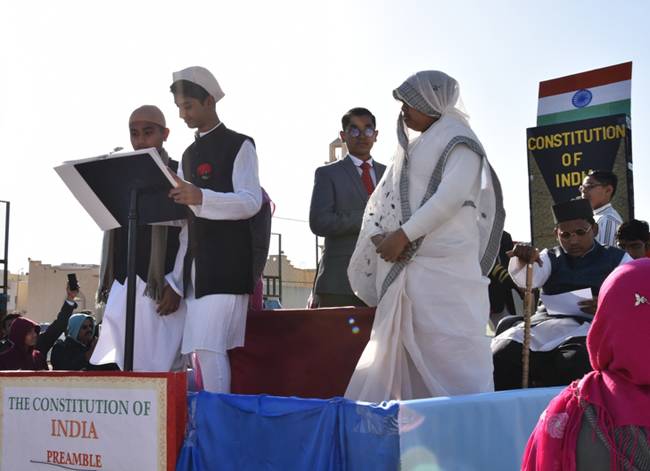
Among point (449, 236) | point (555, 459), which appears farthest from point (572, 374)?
point (555, 459)

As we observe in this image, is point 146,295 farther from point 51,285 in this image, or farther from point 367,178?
point 51,285

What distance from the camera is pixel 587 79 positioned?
6.77m

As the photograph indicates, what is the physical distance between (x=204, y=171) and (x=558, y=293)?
6.82 ft

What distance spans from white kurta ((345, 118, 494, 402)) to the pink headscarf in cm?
186

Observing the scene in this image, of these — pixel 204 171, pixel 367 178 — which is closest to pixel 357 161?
pixel 367 178

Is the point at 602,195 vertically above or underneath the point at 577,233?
above

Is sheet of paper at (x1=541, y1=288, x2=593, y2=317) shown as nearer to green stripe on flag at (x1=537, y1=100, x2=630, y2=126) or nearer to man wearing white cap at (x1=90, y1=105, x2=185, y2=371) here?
man wearing white cap at (x1=90, y1=105, x2=185, y2=371)

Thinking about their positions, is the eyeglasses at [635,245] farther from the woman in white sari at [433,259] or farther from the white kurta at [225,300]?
the white kurta at [225,300]

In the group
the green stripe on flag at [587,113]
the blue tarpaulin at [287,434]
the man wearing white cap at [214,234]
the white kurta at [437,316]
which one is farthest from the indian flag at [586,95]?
the blue tarpaulin at [287,434]

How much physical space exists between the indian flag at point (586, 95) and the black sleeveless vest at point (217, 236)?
135 inches

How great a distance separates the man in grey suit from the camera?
207 inches

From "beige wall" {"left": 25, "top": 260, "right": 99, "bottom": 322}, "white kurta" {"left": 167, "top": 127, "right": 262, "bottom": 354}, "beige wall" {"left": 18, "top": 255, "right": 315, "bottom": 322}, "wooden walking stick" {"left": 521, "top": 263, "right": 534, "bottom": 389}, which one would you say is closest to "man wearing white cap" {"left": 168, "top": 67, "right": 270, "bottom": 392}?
"white kurta" {"left": 167, "top": 127, "right": 262, "bottom": 354}

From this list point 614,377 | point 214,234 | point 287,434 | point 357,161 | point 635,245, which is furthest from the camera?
point 357,161

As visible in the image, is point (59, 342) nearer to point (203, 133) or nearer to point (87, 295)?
point (203, 133)
